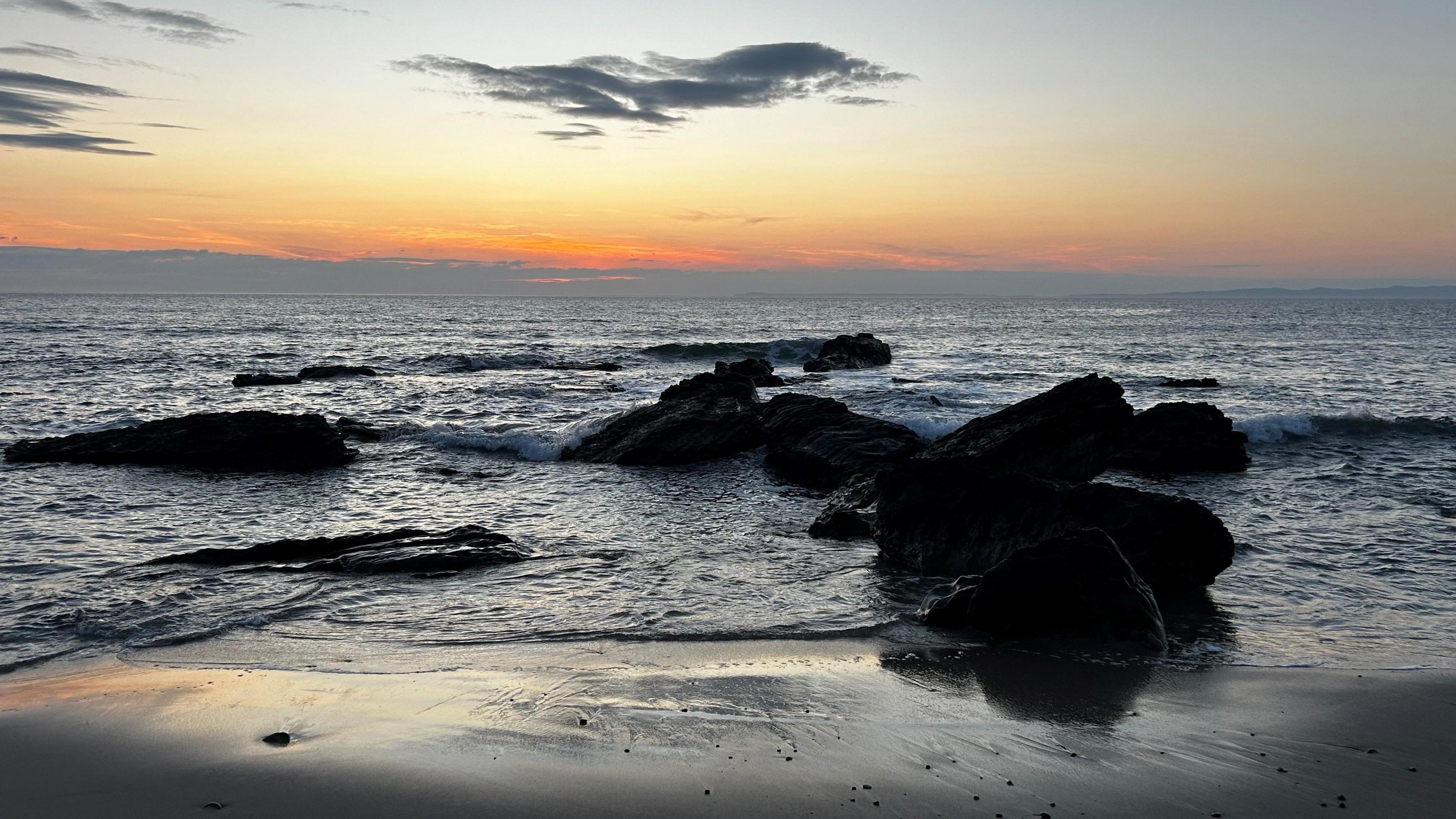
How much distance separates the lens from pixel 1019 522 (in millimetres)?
10078

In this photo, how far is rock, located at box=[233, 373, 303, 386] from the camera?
33.9 meters

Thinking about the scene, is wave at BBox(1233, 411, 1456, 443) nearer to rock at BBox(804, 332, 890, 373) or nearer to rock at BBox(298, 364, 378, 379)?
rock at BBox(804, 332, 890, 373)

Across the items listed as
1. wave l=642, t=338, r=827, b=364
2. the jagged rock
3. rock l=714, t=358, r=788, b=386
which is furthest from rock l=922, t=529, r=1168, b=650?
wave l=642, t=338, r=827, b=364

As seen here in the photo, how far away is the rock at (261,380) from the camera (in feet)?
111

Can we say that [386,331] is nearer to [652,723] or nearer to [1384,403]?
[1384,403]

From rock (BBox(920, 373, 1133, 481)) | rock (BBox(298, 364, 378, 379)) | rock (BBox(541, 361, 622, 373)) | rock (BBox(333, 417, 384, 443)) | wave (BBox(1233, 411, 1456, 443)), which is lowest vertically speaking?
rock (BBox(333, 417, 384, 443))

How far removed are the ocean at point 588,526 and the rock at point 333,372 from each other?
78.2 inches

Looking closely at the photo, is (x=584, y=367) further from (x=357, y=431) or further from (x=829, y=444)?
(x=829, y=444)

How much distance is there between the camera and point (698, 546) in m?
11.5

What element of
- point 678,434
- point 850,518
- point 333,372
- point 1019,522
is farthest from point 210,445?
point 333,372

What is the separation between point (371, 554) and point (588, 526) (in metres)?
3.11

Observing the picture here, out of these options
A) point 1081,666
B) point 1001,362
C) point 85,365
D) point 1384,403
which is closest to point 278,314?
point 85,365

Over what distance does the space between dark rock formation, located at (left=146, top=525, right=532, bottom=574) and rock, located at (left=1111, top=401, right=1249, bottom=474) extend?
11.6 m

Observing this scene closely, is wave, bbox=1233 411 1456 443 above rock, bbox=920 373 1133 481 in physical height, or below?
below
